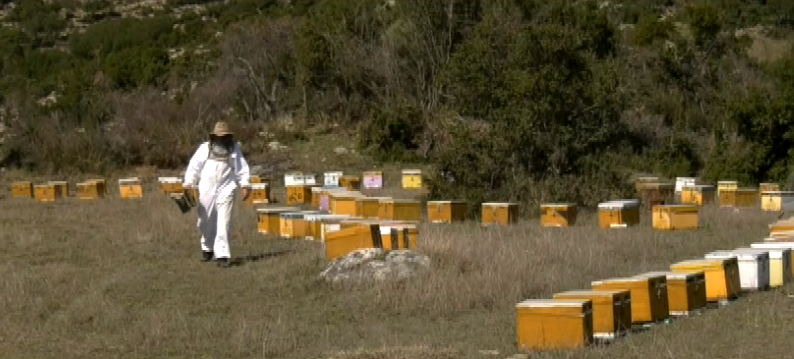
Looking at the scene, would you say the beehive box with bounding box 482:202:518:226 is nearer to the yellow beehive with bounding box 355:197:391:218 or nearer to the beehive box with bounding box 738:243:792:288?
the yellow beehive with bounding box 355:197:391:218

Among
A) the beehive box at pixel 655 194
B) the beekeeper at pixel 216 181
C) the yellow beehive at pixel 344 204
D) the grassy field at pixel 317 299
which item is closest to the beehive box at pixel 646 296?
the grassy field at pixel 317 299

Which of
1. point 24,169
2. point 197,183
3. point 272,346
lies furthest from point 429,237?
point 24,169

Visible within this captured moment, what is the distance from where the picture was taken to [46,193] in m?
25.2

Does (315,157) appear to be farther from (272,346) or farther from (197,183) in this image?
(272,346)

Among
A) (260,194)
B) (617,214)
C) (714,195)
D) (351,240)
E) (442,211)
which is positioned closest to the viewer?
(351,240)

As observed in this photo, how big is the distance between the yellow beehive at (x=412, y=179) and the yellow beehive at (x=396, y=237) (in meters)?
12.6

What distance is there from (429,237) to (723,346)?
5.53 meters

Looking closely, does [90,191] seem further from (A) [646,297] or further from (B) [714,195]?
(A) [646,297]

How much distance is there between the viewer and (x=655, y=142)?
109 feet

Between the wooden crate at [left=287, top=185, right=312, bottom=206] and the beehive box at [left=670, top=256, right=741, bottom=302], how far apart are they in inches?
515

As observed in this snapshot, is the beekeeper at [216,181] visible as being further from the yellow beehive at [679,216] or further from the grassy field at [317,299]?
the yellow beehive at [679,216]

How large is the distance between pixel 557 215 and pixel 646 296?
8.55 metres

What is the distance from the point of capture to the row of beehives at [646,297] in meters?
8.44

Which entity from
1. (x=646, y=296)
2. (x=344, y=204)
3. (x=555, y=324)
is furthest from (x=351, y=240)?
(x=344, y=204)
